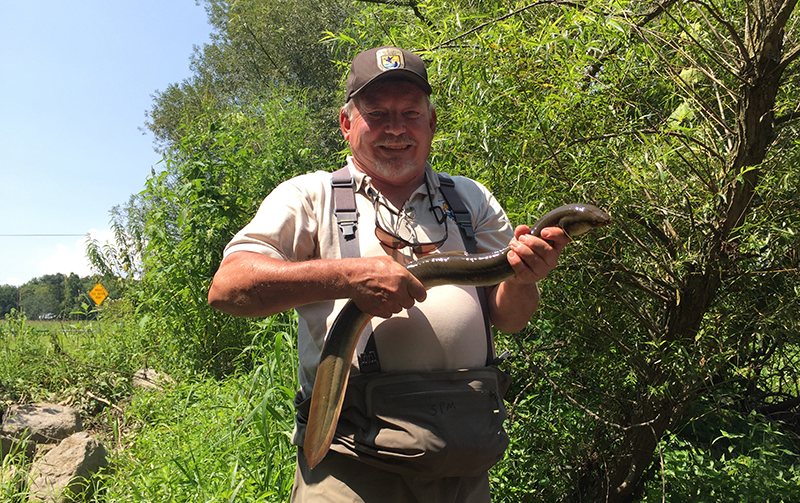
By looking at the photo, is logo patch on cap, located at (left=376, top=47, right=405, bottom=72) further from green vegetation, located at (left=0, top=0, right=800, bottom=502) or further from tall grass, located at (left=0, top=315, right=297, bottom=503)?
tall grass, located at (left=0, top=315, right=297, bottom=503)

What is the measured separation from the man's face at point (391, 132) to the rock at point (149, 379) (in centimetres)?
649

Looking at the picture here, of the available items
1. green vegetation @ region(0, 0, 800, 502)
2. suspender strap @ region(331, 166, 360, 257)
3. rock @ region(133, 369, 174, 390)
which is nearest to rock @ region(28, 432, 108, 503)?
green vegetation @ region(0, 0, 800, 502)

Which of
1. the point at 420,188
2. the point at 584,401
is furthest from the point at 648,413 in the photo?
Result: the point at 420,188

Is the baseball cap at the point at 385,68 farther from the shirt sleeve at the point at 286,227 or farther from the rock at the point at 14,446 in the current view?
the rock at the point at 14,446

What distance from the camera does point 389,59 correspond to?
222 cm

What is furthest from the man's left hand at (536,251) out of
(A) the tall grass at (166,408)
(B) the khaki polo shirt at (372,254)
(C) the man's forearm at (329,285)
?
(A) the tall grass at (166,408)

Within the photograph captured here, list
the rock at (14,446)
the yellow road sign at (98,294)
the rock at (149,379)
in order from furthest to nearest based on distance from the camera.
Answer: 1. the yellow road sign at (98,294)
2. the rock at (149,379)
3. the rock at (14,446)

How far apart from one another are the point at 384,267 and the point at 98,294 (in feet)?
37.9

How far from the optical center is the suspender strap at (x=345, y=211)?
1.97 metres

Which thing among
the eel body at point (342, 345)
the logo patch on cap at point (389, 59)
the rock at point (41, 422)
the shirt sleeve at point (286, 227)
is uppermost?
the logo patch on cap at point (389, 59)

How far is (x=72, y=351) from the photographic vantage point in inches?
359

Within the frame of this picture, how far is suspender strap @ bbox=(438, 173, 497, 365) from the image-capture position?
2.08m

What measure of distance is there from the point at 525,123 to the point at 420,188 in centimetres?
141

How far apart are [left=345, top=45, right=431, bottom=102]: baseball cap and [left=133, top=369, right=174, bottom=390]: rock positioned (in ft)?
21.5
